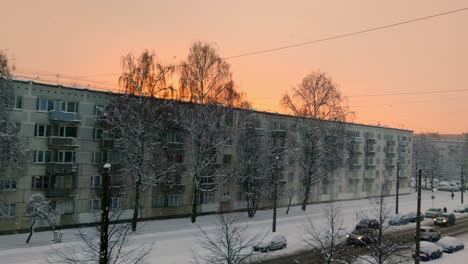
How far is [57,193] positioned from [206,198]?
57.3ft

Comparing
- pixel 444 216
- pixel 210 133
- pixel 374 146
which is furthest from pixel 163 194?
pixel 374 146

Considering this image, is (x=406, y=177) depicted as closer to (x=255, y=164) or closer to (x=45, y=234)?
(x=255, y=164)

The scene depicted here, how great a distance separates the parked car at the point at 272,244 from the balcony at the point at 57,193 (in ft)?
58.9

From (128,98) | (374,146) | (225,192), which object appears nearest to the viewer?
(128,98)

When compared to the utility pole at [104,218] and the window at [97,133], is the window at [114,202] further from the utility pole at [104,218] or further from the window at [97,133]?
the utility pole at [104,218]

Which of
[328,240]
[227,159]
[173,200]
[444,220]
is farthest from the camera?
[227,159]

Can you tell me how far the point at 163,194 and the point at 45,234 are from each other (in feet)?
42.0

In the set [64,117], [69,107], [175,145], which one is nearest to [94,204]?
[64,117]

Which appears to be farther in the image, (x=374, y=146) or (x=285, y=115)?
(x=374, y=146)

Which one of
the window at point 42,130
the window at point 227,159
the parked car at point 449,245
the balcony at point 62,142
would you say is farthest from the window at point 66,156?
the parked car at point 449,245

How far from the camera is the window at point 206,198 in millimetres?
50594

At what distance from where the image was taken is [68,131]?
40.2 m

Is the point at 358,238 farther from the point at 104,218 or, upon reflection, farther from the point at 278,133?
the point at 104,218

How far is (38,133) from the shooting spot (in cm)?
3819
